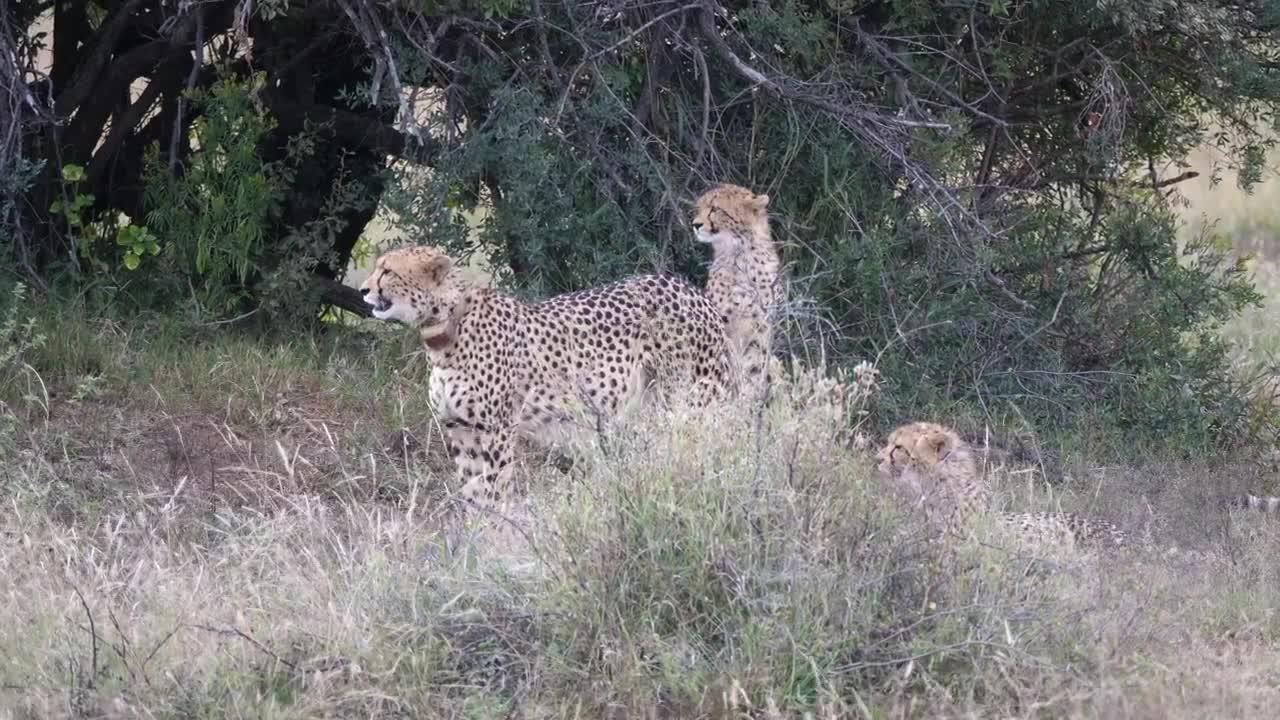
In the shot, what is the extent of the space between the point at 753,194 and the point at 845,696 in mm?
3287

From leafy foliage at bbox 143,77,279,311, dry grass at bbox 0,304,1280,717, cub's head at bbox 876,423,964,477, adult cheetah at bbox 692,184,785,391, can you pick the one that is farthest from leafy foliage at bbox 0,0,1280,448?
dry grass at bbox 0,304,1280,717

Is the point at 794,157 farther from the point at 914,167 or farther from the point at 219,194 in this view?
the point at 219,194

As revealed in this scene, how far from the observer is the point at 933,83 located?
7.18m

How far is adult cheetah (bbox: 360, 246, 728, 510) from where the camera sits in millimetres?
5992

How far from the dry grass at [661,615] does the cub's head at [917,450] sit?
776mm

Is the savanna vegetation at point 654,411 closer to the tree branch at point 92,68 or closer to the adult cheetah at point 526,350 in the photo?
the tree branch at point 92,68

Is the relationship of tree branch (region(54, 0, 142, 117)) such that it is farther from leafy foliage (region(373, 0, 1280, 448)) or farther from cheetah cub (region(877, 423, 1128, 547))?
cheetah cub (region(877, 423, 1128, 547))

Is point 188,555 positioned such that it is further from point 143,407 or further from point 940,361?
point 940,361

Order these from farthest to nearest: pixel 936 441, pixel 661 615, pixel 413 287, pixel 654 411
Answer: pixel 413 287, pixel 936 441, pixel 654 411, pixel 661 615

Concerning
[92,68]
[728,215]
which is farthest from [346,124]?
[728,215]

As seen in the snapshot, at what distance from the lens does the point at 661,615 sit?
4.27m

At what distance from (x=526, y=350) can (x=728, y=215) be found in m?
1.02

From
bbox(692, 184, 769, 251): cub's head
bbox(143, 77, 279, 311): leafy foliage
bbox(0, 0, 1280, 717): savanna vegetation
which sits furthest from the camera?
bbox(143, 77, 279, 311): leafy foliage

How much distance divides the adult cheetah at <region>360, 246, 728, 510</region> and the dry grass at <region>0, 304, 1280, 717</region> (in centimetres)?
92
